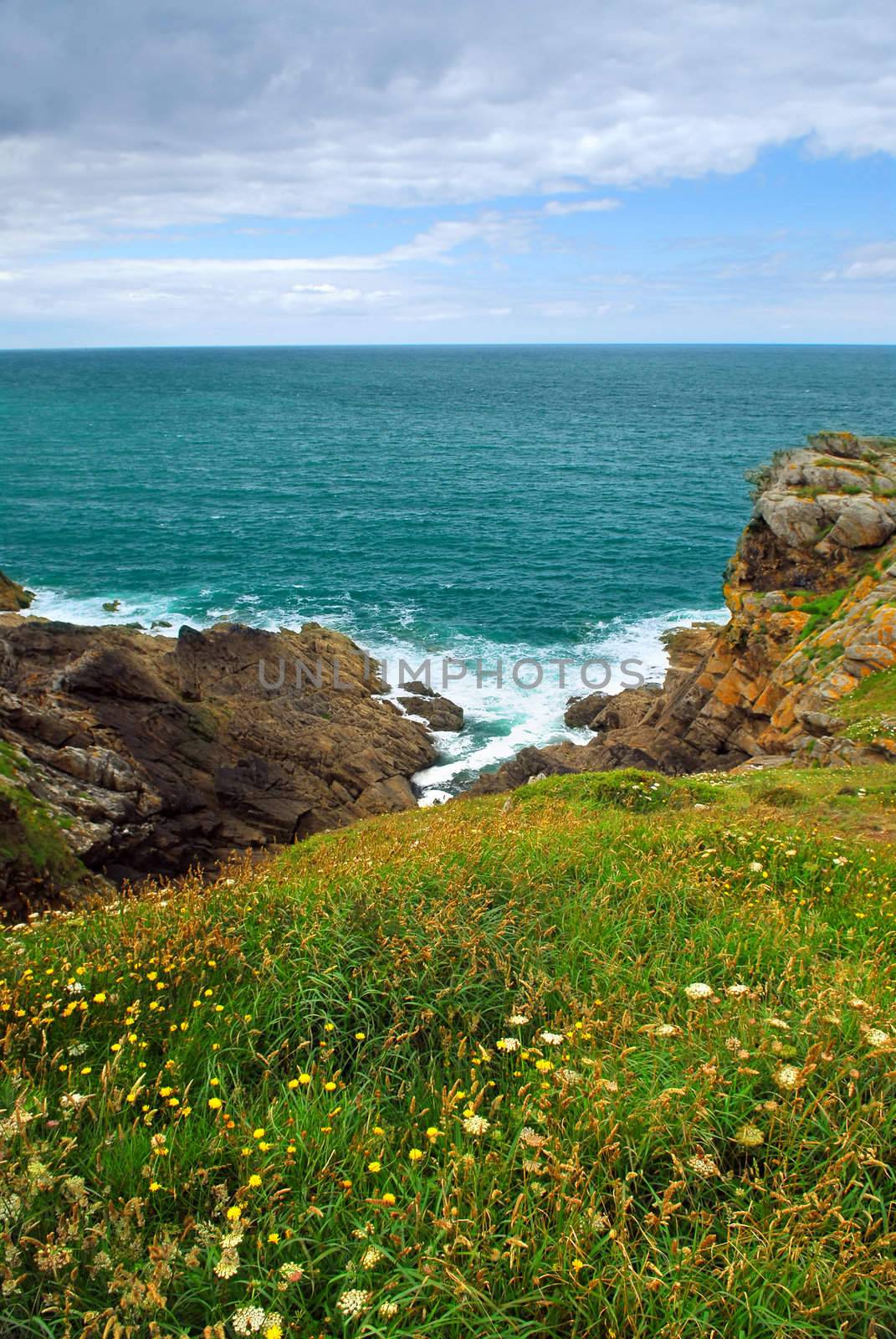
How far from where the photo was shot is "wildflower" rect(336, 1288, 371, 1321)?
367 cm

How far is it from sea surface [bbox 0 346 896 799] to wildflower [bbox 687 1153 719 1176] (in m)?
25.9

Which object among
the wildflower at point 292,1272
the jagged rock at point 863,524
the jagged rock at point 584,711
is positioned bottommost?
the jagged rock at point 584,711

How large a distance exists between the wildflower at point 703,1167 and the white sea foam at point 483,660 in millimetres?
24784

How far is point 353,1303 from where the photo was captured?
3.67m

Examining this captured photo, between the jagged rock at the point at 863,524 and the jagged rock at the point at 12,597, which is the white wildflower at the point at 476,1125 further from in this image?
the jagged rock at the point at 12,597

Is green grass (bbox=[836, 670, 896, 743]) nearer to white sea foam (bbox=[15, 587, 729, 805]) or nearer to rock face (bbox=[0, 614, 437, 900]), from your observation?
white sea foam (bbox=[15, 587, 729, 805])

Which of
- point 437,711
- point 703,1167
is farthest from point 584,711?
point 703,1167

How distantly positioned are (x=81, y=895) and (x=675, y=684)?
2356cm

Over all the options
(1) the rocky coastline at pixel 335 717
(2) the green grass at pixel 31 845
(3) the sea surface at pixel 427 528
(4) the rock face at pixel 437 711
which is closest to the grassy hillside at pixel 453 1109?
(2) the green grass at pixel 31 845

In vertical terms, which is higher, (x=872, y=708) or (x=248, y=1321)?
(x=248, y=1321)

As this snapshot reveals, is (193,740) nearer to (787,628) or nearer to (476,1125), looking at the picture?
(787,628)

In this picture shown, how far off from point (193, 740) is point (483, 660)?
18.3m

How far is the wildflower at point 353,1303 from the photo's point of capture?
3.67 m

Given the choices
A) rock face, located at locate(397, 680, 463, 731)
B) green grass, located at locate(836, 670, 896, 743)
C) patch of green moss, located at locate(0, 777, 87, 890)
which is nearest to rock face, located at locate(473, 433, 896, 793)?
green grass, located at locate(836, 670, 896, 743)
